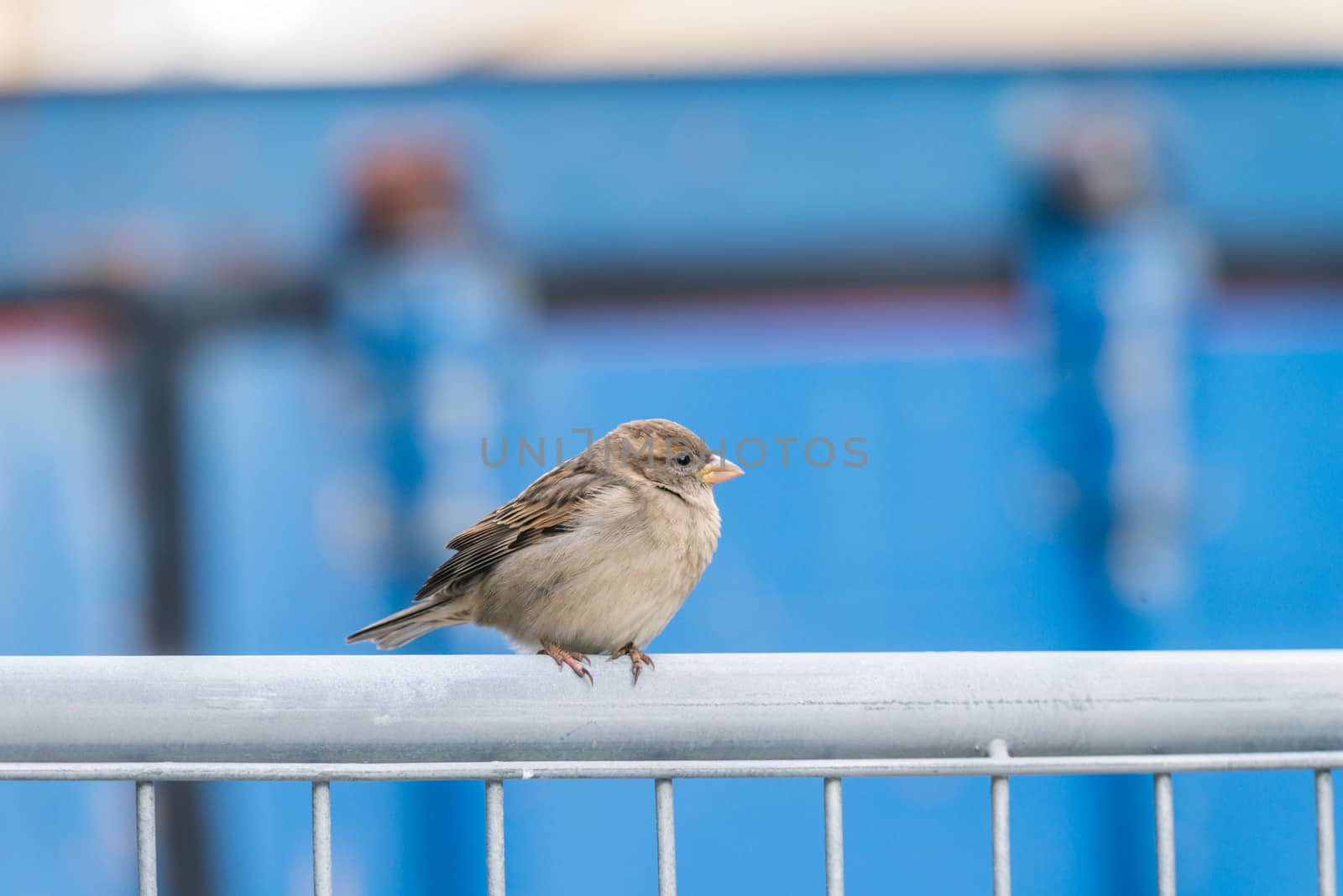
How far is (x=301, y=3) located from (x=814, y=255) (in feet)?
4.61

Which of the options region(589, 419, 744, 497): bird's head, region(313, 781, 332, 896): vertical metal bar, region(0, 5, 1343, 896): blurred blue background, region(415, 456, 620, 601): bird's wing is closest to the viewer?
region(313, 781, 332, 896): vertical metal bar

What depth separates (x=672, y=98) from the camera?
9.86 feet

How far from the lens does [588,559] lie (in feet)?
5.88

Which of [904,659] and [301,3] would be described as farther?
[301,3]

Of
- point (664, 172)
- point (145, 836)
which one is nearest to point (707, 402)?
point (664, 172)

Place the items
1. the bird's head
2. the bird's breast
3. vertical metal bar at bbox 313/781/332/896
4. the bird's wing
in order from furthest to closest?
the bird's head
the bird's wing
the bird's breast
vertical metal bar at bbox 313/781/332/896

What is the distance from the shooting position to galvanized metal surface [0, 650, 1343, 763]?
924 millimetres

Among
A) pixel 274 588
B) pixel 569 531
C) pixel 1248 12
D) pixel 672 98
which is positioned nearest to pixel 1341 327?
pixel 1248 12

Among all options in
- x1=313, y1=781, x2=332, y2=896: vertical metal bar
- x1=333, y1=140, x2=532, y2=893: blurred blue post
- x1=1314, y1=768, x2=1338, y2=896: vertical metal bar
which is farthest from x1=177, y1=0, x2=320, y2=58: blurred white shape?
x1=1314, y1=768, x2=1338, y2=896: vertical metal bar

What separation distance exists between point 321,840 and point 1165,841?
2.09ft

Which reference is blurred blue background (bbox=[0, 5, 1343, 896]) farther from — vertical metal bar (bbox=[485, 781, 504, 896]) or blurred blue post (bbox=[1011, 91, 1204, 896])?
vertical metal bar (bbox=[485, 781, 504, 896])

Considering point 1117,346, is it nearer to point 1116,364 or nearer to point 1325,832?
point 1116,364

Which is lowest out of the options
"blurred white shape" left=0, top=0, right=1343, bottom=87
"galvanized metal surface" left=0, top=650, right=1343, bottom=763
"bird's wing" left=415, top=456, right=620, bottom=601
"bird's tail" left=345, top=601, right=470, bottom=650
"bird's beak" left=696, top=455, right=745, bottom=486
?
"galvanized metal surface" left=0, top=650, right=1343, bottom=763

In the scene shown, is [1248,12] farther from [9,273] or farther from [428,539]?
[9,273]
